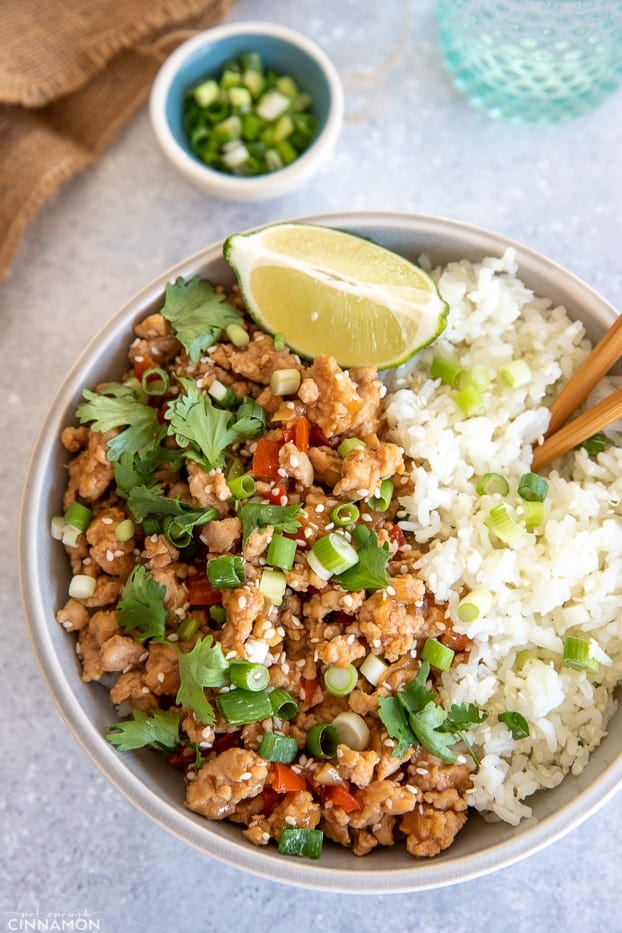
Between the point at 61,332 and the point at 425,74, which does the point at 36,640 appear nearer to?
the point at 61,332

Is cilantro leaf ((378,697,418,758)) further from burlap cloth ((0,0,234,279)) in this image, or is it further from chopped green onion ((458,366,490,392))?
burlap cloth ((0,0,234,279))

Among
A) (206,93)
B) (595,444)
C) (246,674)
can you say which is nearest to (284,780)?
(246,674)

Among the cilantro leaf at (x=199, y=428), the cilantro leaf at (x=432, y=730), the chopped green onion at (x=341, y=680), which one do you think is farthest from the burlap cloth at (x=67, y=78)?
the cilantro leaf at (x=432, y=730)

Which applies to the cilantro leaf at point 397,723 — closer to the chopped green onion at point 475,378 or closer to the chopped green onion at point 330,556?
the chopped green onion at point 330,556

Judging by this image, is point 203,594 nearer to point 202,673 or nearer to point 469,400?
point 202,673

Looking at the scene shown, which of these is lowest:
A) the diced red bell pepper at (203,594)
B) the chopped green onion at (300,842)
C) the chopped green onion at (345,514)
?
the chopped green onion at (300,842)
